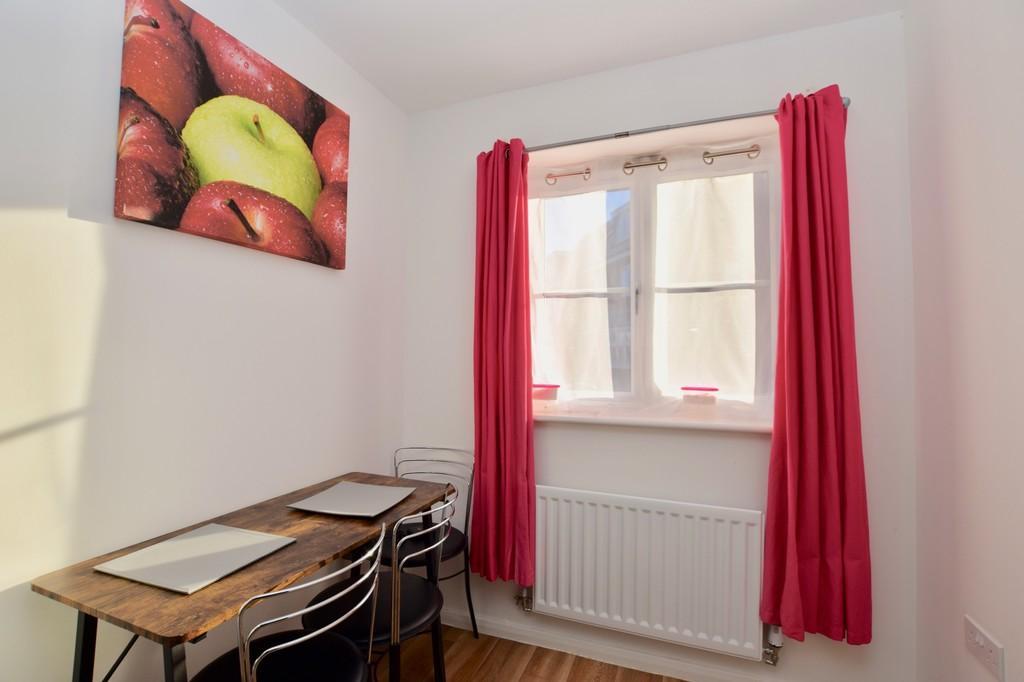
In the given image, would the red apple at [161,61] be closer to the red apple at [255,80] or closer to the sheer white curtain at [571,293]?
the red apple at [255,80]

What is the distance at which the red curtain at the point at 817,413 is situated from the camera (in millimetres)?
1669

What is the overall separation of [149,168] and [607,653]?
2451 millimetres

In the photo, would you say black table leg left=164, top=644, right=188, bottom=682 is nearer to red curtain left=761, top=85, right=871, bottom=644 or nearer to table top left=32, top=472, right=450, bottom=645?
table top left=32, top=472, right=450, bottom=645

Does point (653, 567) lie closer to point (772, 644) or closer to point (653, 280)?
point (772, 644)

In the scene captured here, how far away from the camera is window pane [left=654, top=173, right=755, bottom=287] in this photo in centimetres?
203

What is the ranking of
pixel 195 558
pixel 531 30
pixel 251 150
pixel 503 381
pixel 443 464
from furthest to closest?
pixel 443 464, pixel 503 381, pixel 531 30, pixel 251 150, pixel 195 558

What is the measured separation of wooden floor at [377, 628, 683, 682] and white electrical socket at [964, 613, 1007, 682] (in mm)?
1015

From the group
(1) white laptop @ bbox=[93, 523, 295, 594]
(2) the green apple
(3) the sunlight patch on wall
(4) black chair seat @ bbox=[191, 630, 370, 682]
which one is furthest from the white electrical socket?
(2) the green apple

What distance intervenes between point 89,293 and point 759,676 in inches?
103

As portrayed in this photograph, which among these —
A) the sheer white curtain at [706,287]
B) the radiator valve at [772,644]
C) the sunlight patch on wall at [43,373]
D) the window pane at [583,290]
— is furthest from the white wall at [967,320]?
the sunlight patch on wall at [43,373]

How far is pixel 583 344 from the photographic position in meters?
2.28

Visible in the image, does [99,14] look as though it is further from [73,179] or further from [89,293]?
[89,293]

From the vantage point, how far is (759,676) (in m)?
1.87

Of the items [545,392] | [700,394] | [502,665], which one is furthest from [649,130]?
[502,665]
